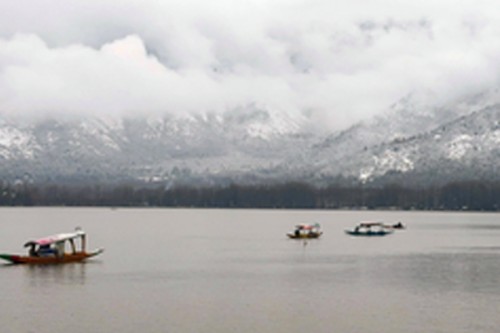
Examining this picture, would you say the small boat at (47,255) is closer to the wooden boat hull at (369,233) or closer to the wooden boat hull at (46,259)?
the wooden boat hull at (46,259)

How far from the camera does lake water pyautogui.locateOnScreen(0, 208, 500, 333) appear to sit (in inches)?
2505

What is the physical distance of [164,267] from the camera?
10344 cm

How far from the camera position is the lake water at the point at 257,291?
63.6 meters

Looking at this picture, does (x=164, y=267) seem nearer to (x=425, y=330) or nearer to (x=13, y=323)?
(x=13, y=323)

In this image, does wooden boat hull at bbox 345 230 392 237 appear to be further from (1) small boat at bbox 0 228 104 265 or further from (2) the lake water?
(1) small boat at bbox 0 228 104 265

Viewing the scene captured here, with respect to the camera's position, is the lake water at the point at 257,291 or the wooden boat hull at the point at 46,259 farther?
the wooden boat hull at the point at 46,259

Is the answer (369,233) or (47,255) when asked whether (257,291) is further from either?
(369,233)

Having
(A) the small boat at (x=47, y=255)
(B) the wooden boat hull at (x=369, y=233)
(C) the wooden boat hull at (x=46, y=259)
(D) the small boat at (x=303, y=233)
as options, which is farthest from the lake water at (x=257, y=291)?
(B) the wooden boat hull at (x=369, y=233)

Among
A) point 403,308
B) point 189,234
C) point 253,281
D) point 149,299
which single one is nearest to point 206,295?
point 149,299

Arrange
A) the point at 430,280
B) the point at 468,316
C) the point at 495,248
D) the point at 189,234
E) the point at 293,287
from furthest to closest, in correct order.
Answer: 1. the point at 189,234
2. the point at 495,248
3. the point at 430,280
4. the point at 293,287
5. the point at 468,316

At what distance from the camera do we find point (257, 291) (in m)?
81.1

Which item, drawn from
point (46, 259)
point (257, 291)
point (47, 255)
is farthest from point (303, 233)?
point (257, 291)

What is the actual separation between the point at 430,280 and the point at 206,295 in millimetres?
26014

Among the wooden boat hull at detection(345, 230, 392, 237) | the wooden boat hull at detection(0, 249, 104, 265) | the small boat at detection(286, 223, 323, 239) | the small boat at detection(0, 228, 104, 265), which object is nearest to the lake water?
the wooden boat hull at detection(0, 249, 104, 265)
